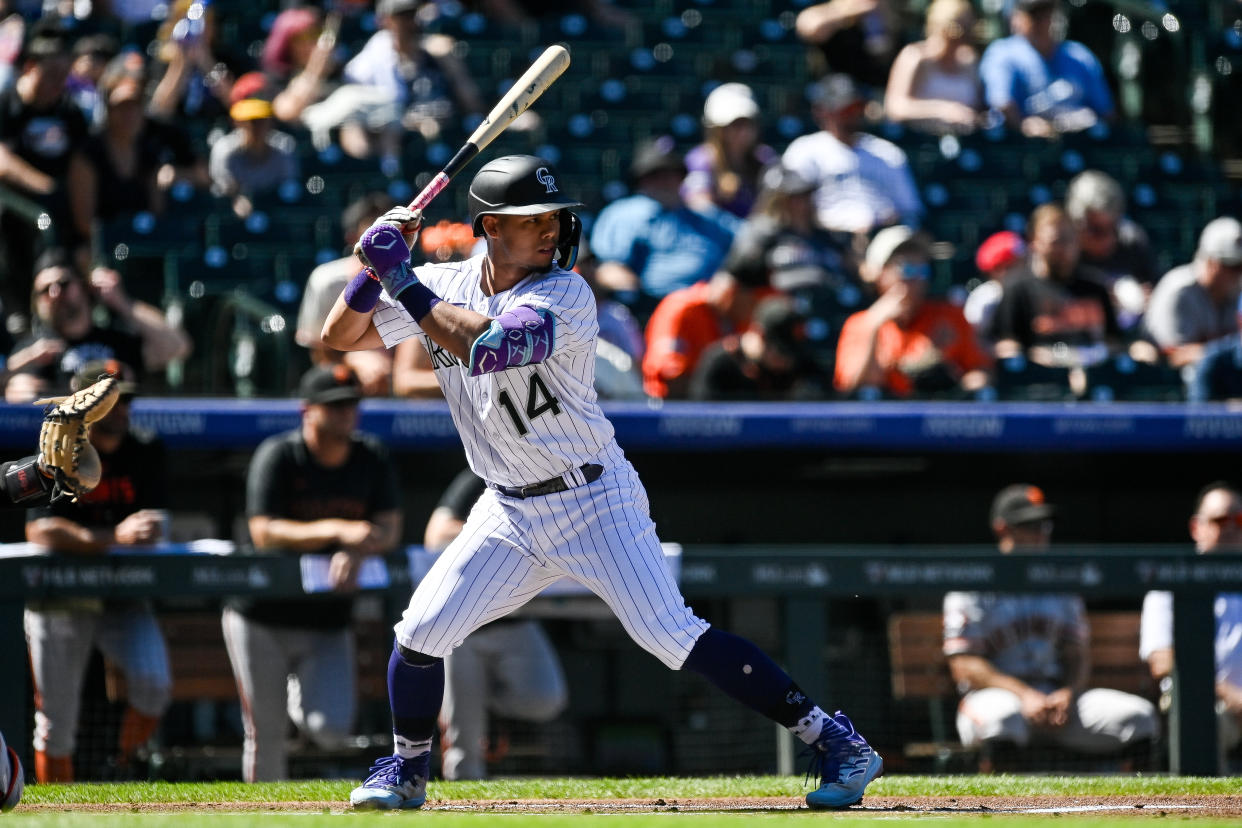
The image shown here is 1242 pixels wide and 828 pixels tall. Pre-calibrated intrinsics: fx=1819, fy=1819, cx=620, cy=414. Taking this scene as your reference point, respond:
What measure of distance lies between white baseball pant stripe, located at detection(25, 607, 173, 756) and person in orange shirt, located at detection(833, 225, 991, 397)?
3191 millimetres

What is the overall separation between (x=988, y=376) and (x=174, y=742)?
155 inches

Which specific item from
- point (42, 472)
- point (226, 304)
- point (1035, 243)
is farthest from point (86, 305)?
point (1035, 243)

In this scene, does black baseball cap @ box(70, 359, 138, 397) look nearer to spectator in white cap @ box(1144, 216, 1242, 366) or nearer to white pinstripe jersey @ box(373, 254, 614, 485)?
white pinstripe jersey @ box(373, 254, 614, 485)

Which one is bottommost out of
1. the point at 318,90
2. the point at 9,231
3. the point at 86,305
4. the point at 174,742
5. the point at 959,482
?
the point at 174,742

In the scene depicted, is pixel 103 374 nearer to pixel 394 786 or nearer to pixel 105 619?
pixel 394 786

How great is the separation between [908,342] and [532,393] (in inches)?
164

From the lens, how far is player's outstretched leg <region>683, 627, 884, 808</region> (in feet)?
14.5

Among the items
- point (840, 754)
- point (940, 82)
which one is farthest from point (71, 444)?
point (940, 82)

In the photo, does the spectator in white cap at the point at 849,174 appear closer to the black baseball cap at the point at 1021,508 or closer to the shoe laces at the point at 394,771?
Result: the black baseball cap at the point at 1021,508

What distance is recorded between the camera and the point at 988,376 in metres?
8.25

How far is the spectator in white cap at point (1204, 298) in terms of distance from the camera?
891 cm

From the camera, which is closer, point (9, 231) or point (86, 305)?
point (86, 305)

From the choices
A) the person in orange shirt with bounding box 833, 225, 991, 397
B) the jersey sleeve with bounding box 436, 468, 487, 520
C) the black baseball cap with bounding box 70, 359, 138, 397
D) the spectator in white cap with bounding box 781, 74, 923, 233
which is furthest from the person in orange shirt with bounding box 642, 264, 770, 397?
the black baseball cap with bounding box 70, 359, 138, 397

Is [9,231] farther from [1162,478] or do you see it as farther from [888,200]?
[1162,478]
